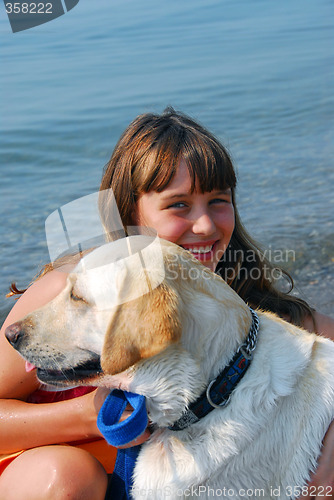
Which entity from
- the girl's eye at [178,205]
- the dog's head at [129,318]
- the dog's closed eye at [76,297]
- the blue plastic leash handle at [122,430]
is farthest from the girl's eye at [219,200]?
the blue plastic leash handle at [122,430]

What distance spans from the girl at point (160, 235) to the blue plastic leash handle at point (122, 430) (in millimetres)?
80

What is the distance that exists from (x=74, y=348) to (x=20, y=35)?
1395 cm

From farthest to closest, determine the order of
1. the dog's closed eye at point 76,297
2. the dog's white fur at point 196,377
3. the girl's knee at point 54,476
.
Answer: the girl's knee at point 54,476
the dog's closed eye at point 76,297
the dog's white fur at point 196,377

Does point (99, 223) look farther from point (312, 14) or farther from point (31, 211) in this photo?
point (312, 14)

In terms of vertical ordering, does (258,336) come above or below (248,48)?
above

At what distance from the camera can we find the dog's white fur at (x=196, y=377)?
2170 mm

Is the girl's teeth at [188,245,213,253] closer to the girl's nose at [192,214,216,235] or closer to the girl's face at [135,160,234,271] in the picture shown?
the girl's face at [135,160,234,271]

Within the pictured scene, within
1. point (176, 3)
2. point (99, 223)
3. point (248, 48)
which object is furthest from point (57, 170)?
point (176, 3)

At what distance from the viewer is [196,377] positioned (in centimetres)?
218

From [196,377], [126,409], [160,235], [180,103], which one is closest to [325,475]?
[196,377]

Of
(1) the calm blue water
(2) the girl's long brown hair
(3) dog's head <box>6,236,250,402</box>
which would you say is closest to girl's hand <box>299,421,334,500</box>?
(3) dog's head <box>6,236,250,402</box>

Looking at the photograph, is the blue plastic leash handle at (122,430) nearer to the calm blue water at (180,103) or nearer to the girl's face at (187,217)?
the girl's face at (187,217)

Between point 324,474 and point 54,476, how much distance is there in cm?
109

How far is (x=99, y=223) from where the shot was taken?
3037mm
